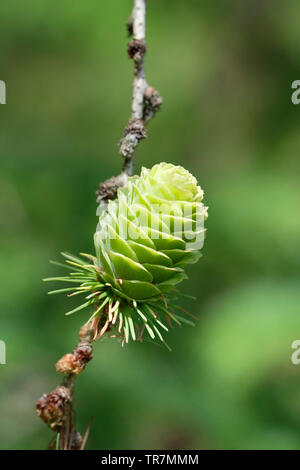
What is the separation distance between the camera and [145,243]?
983mm

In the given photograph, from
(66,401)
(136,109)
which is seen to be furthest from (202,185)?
(66,401)

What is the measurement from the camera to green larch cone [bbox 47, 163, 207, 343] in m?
0.95

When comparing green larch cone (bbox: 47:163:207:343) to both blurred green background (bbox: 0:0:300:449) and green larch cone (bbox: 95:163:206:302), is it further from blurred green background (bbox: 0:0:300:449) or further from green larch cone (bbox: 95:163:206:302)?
blurred green background (bbox: 0:0:300:449)

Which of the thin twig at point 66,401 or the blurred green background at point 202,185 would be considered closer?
the thin twig at point 66,401

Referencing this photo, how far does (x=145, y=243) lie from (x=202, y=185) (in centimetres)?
256

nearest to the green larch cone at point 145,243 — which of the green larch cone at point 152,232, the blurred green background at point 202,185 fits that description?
the green larch cone at point 152,232

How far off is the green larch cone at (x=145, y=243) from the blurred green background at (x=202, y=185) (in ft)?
5.00

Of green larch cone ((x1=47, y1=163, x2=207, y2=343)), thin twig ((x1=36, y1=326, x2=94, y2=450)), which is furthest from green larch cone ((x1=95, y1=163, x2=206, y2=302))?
thin twig ((x1=36, y1=326, x2=94, y2=450))

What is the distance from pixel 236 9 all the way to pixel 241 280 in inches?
84.3

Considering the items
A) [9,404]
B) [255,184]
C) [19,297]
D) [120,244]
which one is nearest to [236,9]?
[255,184]

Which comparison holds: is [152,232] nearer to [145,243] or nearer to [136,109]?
[145,243]

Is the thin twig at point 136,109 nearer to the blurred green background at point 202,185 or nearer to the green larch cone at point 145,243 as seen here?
the green larch cone at point 145,243

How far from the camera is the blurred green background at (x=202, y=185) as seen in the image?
2.62 metres
